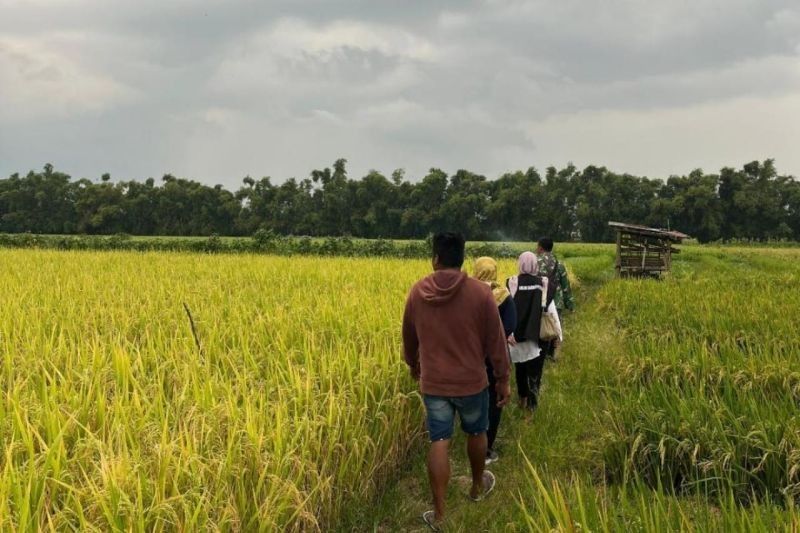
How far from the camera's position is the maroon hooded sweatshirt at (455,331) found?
10.0 feet

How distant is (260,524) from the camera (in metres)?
2.21

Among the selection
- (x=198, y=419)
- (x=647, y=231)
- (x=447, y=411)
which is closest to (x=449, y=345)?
(x=447, y=411)

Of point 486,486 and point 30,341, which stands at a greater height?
point 30,341

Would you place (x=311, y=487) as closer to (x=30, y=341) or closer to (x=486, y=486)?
(x=486, y=486)

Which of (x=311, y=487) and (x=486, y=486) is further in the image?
(x=486, y=486)

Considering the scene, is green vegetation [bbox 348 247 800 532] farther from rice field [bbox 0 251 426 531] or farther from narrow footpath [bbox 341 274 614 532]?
rice field [bbox 0 251 426 531]

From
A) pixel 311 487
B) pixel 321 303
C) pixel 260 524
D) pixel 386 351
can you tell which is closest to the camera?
pixel 260 524

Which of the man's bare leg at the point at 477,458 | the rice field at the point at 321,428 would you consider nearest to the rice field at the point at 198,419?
the rice field at the point at 321,428

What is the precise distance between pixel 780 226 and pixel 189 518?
6341 cm

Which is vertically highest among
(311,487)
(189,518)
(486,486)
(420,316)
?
(420,316)

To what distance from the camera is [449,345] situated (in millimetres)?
3061

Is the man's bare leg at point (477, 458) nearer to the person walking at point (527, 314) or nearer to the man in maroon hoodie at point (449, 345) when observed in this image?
the man in maroon hoodie at point (449, 345)

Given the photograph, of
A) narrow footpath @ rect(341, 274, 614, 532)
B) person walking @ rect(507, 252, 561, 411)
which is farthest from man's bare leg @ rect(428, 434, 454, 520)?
person walking @ rect(507, 252, 561, 411)

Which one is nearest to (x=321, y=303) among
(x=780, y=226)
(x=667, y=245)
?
(x=667, y=245)
